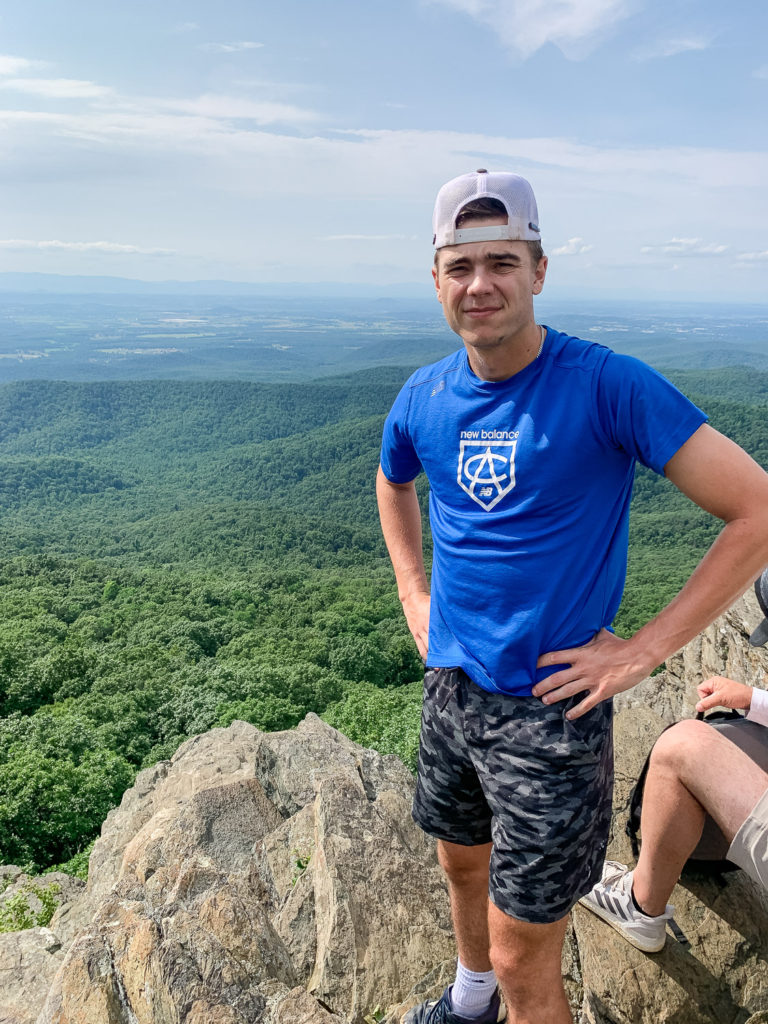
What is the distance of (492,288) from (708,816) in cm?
310

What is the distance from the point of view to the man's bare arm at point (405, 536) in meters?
3.84

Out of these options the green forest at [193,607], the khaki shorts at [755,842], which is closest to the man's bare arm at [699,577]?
the khaki shorts at [755,842]

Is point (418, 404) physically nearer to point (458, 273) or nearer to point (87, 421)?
point (458, 273)

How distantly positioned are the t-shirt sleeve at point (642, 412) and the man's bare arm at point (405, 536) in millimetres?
1372

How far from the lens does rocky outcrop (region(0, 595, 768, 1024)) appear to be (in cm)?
359

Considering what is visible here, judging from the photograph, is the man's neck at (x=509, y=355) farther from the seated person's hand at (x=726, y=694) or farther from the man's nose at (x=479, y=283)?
the seated person's hand at (x=726, y=694)

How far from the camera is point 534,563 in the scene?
2824 mm

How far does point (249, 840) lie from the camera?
6.59 m

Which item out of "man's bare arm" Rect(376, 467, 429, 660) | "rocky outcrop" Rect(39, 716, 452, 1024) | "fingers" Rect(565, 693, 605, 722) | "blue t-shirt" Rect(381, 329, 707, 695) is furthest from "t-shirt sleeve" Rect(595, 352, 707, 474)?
"rocky outcrop" Rect(39, 716, 452, 1024)

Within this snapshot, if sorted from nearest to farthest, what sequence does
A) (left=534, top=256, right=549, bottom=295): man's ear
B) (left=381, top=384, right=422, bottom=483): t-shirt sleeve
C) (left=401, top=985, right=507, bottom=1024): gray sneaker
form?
(left=534, top=256, right=549, bottom=295): man's ear < (left=381, top=384, right=422, bottom=483): t-shirt sleeve < (left=401, top=985, right=507, bottom=1024): gray sneaker

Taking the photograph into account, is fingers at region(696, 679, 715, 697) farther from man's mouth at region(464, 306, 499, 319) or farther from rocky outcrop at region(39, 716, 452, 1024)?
man's mouth at region(464, 306, 499, 319)

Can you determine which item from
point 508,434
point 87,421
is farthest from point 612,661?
point 87,421

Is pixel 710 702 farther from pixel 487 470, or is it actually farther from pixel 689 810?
pixel 487 470

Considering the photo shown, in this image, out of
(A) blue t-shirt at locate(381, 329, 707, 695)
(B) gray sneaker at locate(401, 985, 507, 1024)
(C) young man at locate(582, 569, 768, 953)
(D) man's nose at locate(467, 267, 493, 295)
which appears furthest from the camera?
(B) gray sneaker at locate(401, 985, 507, 1024)
